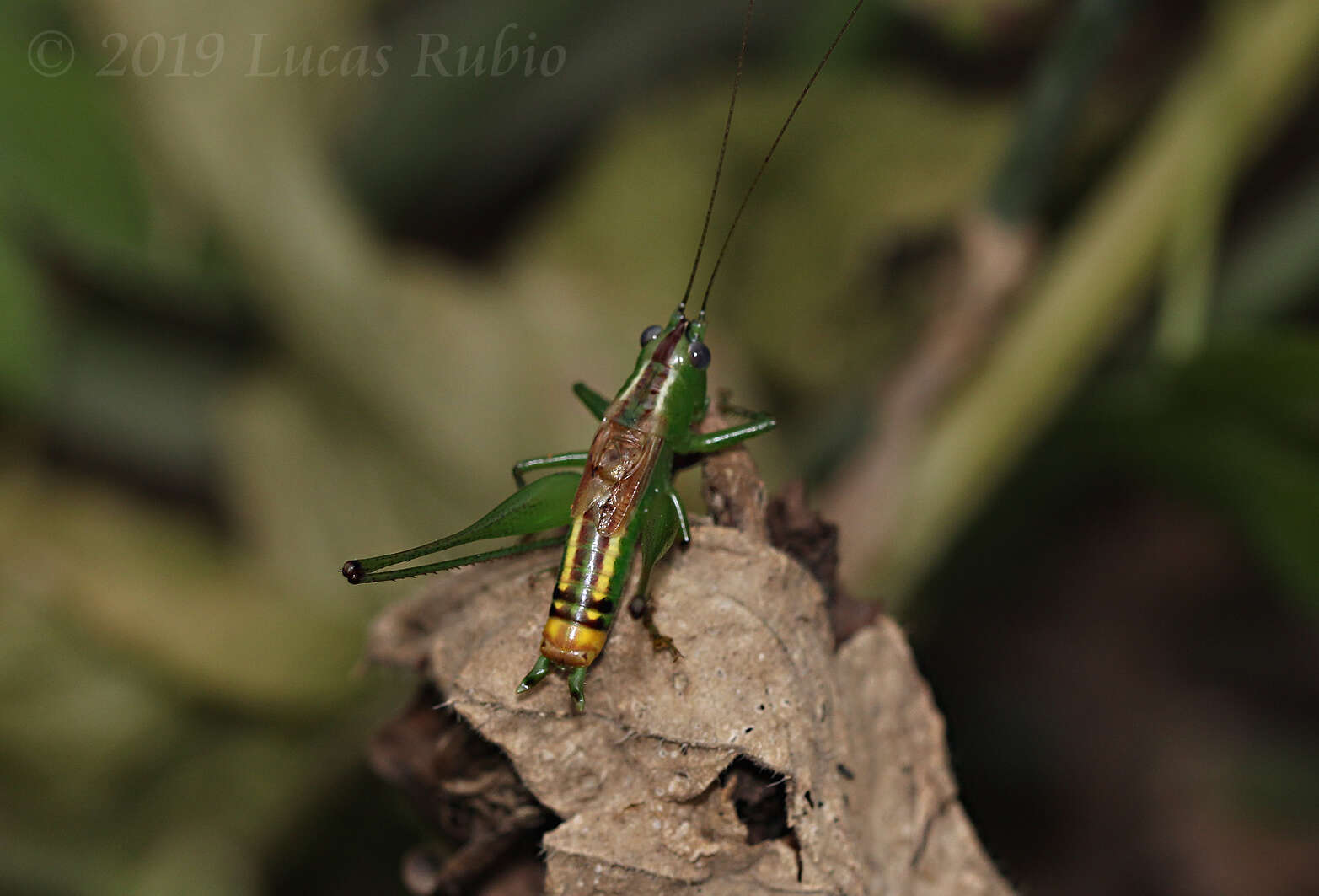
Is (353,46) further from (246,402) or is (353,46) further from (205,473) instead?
(205,473)

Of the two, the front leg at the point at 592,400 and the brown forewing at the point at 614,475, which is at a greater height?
the front leg at the point at 592,400

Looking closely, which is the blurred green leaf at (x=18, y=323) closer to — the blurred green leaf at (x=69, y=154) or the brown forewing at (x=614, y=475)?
the blurred green leaf at (x=69, y=154)

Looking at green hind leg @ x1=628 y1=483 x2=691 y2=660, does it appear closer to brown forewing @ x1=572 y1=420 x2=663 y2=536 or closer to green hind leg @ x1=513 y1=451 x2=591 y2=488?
brown forewing @ x1=572 y1=420 x2=663 y2=536

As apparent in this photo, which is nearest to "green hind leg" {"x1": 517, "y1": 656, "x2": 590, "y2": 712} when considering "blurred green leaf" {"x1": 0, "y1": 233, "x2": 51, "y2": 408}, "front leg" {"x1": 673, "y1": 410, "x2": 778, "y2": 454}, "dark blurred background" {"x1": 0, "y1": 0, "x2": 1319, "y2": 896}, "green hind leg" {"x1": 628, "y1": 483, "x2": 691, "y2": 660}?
"green hind leg" {"x1": 628, "y1": 483, "x2": 691, "y2": 660}

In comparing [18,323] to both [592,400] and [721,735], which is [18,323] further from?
[721,735]

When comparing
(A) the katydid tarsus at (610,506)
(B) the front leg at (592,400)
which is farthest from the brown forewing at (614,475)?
(B) the front leg at (592,400)

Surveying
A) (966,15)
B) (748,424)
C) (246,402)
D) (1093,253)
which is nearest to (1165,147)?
(1093,253)
